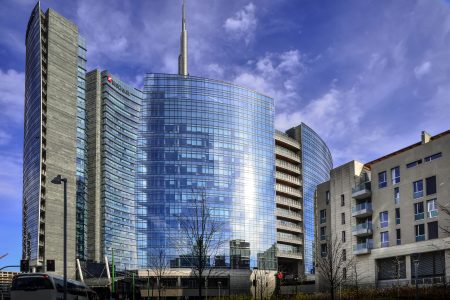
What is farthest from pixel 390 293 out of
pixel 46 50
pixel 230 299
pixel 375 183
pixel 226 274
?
pixel 46 50

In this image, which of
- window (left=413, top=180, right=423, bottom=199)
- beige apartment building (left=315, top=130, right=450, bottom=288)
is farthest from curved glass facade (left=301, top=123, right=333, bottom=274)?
window (left=413, top=180, right=423, bottom=199)

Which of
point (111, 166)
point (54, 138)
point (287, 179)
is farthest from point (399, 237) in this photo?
point (111, 166)

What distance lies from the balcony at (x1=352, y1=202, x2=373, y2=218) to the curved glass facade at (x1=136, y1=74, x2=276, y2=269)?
66589 millimetres

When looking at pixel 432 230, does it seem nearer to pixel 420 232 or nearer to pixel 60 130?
pixel 420 232

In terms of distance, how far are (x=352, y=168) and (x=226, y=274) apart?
66266 mm

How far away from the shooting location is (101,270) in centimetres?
14175

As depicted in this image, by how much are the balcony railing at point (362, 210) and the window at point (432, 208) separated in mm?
10213

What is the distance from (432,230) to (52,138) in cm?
10049

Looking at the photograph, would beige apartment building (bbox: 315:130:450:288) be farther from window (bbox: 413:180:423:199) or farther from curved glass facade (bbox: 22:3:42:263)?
curved glass facade (bbox: 22:3:42:263)

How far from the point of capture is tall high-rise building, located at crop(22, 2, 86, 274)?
437ft

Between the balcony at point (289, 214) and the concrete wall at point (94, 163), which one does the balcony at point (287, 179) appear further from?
the concrete wall at point (94, 163)

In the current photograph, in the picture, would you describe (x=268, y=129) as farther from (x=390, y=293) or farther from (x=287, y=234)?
(x=390, y=293)

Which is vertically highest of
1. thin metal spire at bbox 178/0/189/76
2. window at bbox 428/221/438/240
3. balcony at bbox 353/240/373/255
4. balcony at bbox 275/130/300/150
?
thin metal spire at bbox 178/0/189/76

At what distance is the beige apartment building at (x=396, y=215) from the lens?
201 ft
